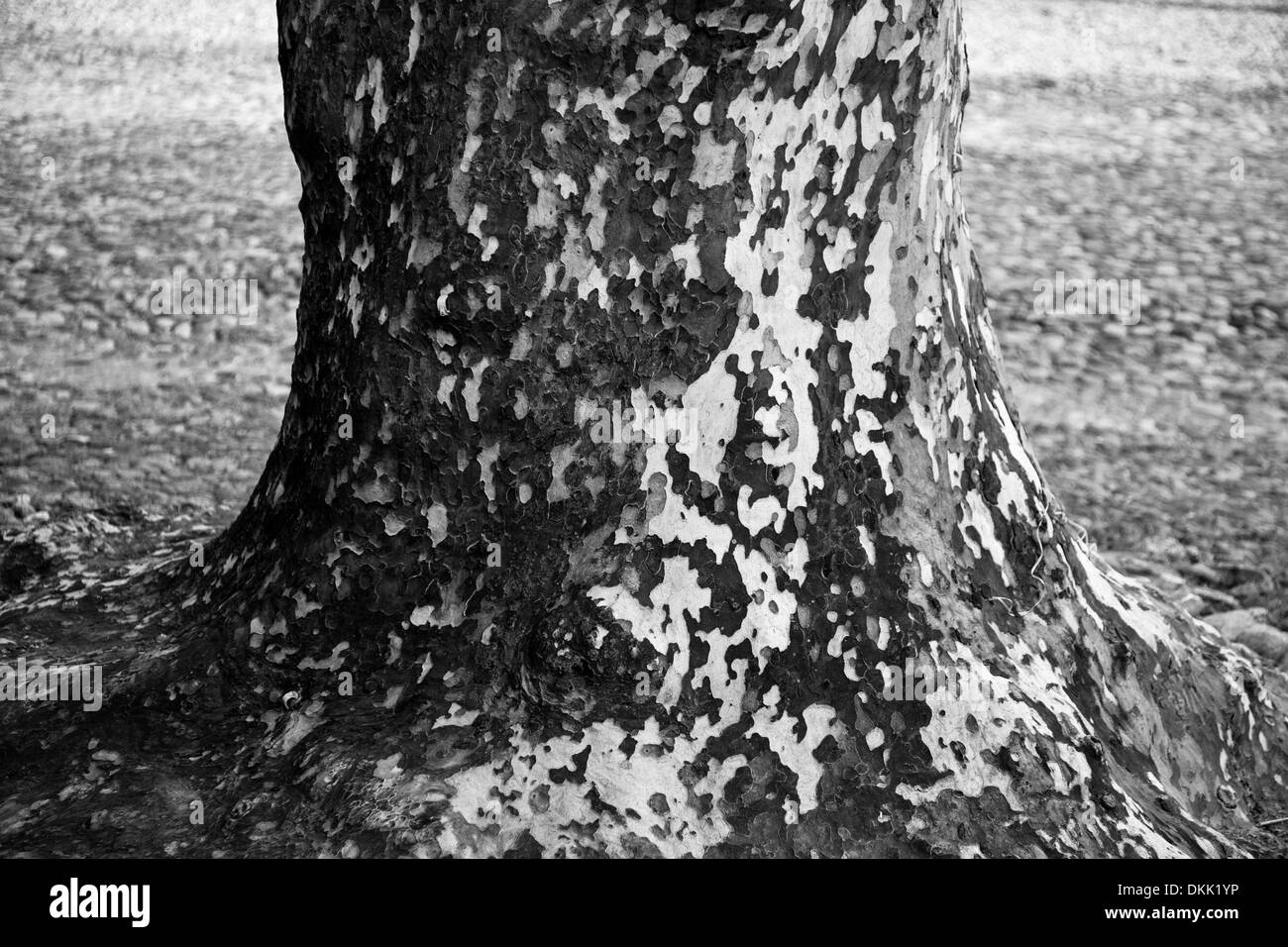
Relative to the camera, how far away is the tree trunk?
7.22 feet

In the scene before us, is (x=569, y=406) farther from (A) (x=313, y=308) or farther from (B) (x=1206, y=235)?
(B) (x=1206, y=235)

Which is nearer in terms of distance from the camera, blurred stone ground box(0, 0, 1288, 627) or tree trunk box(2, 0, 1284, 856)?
tree trunk box(2, 0, 1284, 856)

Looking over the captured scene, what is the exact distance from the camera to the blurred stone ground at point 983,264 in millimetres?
4945

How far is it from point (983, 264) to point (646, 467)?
5658mm

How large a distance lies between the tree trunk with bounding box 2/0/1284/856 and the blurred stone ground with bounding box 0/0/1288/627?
2.04 meters

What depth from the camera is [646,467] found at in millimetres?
2271

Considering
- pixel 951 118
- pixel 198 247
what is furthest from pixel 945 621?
pixel 198 247

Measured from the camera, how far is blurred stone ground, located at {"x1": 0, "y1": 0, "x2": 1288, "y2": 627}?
4.95 m

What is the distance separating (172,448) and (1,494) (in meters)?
0.70

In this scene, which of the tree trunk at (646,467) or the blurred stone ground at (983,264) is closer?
the tree trunk at (646,467)

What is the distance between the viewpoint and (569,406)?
2.27m

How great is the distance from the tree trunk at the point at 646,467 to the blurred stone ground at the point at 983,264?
2039 millimetres

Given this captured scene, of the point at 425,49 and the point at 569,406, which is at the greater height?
the point at 425,49

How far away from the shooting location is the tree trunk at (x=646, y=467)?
220 cm
